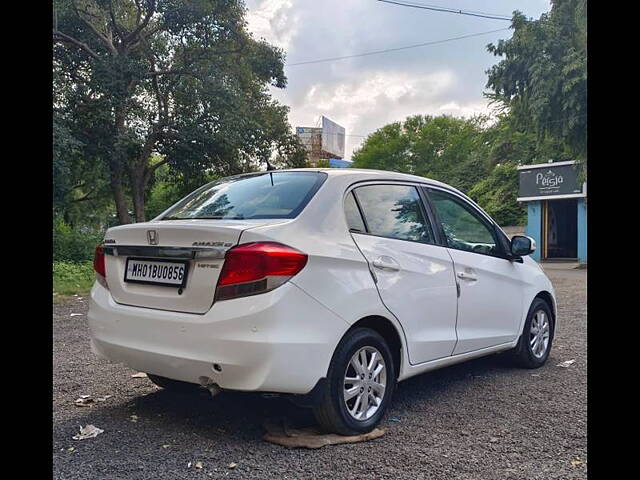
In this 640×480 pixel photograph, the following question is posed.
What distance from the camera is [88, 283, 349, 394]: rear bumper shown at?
9.62 ft

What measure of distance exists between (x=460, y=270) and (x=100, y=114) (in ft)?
51.6

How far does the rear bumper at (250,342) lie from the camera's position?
2932 millimetres

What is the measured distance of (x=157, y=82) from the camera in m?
19.0

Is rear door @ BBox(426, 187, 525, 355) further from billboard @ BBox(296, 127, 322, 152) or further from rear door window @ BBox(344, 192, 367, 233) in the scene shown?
billboard @ BBox(296, 127, 322, 152)

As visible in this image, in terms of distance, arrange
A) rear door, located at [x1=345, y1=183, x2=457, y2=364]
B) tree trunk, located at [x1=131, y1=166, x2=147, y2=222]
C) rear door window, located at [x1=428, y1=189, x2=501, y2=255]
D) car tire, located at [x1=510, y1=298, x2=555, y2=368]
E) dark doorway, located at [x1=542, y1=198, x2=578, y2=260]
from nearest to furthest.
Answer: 1. rear door, located at [x1=345, y1=183, x2=457, y2=364]
2. rear door window, located at [x1=428, y1=189, x2=501, y2=255]
3. car tire, located at [x1=510, y1=298, x2=555, y2=368]
4. tree trunk, located at [x1=131, y1=166, x2=147, y2=222]
5. dark doorway, located at [x1=542, y1=198, x2=578, y2=260]

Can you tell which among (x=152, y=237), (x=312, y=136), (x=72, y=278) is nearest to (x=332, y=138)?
(x=312, y=136)

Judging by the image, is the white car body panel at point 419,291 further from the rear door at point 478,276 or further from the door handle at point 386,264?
the rear door at point 478,276

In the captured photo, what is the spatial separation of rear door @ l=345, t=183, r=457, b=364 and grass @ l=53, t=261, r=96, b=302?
758cm

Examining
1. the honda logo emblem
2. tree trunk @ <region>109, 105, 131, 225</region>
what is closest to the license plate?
the honda logo emblem

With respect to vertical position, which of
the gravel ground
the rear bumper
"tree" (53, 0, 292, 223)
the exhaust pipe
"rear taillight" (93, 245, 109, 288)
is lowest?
the gravel ground

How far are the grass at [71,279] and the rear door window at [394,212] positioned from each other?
7537 mm

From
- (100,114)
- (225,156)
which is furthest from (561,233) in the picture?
(100,114)
